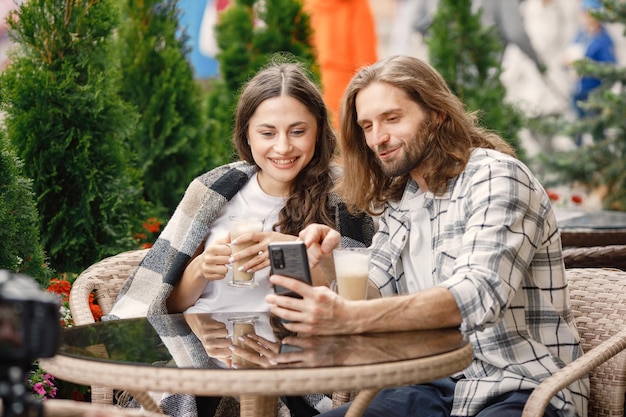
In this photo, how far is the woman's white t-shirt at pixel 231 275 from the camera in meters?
3.11

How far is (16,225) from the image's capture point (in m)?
3.08

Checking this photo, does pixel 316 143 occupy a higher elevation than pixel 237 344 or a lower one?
higher

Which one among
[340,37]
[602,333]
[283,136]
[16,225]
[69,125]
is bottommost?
[602,333]

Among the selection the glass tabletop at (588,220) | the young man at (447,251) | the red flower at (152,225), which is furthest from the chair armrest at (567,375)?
the red flower at (152,225)

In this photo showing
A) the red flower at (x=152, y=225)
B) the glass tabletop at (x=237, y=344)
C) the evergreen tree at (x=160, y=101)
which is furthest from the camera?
the evergreen tree at (x=160, y=101)

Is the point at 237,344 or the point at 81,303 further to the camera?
the point at 81,303

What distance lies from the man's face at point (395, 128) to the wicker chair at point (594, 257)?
1409 mm

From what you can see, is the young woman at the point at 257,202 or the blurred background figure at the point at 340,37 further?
the blurred background figure at the point at 340,37

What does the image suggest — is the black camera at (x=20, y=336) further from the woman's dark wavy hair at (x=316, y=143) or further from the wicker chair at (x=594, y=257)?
the wicker chair at (x=594, y=257)

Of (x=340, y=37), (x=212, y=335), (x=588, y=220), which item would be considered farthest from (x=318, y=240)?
(x=340, y=37)

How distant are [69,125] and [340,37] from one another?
→ 144 inches

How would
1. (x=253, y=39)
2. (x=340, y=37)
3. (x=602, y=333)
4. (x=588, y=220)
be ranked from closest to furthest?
(x=602, y=333)
(x=588, y=220)
(x=253, y=39)
(x=340, y=37)

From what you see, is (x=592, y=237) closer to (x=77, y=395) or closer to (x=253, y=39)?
(x=77, y=395)

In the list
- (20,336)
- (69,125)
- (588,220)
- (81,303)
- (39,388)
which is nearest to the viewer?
(20,336)
